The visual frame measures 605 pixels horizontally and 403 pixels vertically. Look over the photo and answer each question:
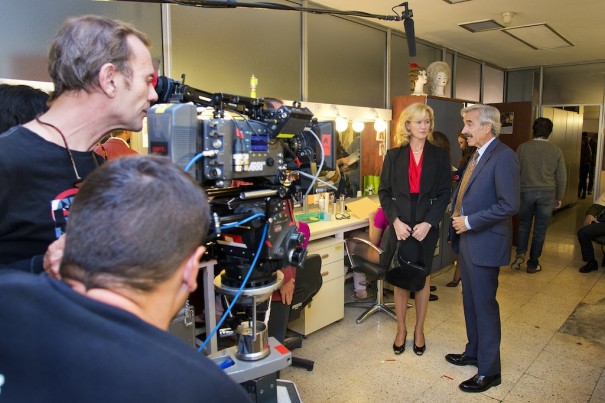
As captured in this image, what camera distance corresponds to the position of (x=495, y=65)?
283 inches

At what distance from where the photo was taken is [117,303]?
26.7 inches

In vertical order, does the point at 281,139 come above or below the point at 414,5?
below

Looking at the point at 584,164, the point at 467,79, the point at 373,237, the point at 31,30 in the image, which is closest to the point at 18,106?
the point at 31,30

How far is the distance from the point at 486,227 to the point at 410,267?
60cm

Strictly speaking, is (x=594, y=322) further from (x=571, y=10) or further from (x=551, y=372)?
(x=571, y=10)

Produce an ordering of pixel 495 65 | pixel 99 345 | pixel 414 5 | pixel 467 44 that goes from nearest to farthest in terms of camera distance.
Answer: pixel 99 345 → pixel 414 5 → pixel 467 44 → pixel 495 65

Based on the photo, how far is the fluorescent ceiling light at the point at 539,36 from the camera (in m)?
4.99

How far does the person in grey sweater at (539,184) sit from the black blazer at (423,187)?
2.69m

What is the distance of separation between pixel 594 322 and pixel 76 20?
4.11 metres

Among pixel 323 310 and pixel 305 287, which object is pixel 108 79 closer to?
pixel 305 287

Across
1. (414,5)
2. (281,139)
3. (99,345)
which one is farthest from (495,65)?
(99,345)

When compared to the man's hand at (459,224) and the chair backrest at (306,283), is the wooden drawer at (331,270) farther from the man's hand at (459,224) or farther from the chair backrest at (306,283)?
the man's hand at (459,224)

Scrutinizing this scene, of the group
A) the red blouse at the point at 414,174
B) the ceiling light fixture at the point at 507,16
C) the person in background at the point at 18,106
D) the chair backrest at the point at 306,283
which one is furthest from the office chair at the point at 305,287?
the ceiling light fixture at the point at 507,16

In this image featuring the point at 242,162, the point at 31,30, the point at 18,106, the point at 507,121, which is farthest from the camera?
the point at 507,121
